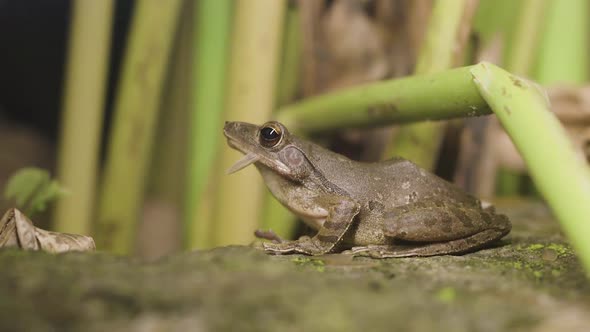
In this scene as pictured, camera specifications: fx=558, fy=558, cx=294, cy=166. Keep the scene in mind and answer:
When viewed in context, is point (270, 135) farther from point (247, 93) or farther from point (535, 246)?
point (535, 246)

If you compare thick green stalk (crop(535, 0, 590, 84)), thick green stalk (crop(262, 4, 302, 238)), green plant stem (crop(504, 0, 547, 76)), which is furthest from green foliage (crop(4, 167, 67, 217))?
thick green stalk (crop(535, 0, 590, 84))

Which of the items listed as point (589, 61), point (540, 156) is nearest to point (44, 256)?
point (540, 156)

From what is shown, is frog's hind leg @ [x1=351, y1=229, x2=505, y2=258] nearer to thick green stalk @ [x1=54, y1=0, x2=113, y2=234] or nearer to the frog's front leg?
the frog's front leg

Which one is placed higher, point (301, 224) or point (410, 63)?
point (410, 63)

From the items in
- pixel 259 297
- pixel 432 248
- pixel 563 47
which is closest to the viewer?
pixel 259 297

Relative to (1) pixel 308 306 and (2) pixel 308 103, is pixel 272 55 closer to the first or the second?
(2) pixel 308 103

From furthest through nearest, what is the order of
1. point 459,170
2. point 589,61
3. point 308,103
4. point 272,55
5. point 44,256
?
1. point 589,61
2. point 459,170
3. point 308,103
4. point 272,55
5. point 44,256

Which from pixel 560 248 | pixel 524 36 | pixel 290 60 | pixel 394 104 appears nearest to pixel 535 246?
pixel 560 248
